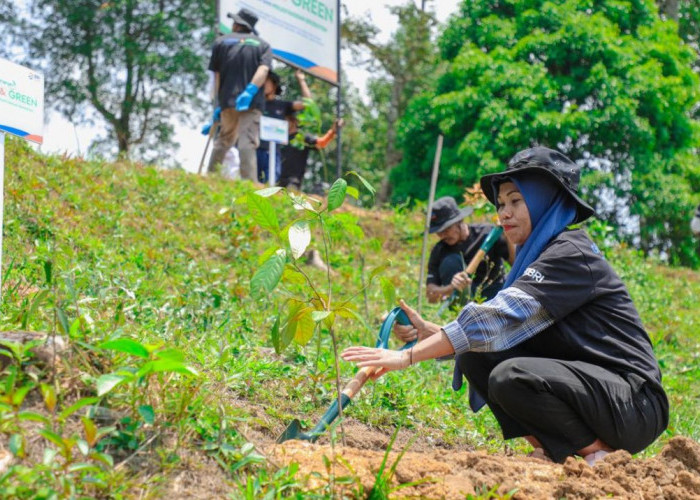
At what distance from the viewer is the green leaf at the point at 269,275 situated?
7.37 feet

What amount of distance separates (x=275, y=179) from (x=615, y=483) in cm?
745

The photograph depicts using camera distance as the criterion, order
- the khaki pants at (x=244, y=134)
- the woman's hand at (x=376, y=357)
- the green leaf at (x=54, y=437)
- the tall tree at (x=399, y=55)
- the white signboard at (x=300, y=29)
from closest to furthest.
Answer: the green leaf at (x=54, y=437), the woman's hand at (x=376, y=357), the khaki pants at (x=244, y=134), the white signboard at (x=300, y=29), the tall tree at (x=399, y=55)

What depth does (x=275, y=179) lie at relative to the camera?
31.1 feet

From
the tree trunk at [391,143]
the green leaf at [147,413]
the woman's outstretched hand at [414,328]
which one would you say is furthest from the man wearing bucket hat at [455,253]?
the tree trunk at [391,143]

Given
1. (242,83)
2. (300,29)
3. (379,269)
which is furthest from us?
(300,29)

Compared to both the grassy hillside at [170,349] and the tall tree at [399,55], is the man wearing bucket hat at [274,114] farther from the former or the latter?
the tall tree at [399,55]

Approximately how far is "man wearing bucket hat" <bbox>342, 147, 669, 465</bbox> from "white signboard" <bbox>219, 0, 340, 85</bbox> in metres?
7.44

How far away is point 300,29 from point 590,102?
709 centimetres

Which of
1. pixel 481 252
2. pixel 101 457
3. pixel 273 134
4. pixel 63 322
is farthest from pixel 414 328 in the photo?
pixel 273 134

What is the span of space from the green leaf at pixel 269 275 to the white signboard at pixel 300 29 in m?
7.90

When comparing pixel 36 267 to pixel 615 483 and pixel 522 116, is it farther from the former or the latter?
pixel 522 116

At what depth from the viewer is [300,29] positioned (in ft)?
36.2

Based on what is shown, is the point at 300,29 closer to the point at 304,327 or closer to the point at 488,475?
the point at 304,327

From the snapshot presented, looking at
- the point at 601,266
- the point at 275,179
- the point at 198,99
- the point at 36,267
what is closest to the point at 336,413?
the point at 601,266
